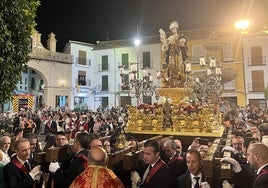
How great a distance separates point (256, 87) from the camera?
1037 inches

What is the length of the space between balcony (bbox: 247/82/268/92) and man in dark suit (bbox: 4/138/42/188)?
27031 mm

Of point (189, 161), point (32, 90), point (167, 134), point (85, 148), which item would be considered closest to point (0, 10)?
point (85, 148)

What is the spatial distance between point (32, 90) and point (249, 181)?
121 feet

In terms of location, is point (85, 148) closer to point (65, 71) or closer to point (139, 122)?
point (139, 122)

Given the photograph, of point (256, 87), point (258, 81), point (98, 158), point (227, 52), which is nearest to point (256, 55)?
point (258, 81)

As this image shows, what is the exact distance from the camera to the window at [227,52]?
27812 millimetres

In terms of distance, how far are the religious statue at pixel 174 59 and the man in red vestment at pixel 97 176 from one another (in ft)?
24.2

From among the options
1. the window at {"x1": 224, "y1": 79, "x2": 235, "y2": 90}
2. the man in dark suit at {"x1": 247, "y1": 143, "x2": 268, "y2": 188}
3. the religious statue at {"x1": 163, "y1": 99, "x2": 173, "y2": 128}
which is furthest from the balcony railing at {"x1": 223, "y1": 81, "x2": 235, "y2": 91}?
the man in dark suit at {"x1": 247, "y1": 143, "x2": 268, "y2": 188}

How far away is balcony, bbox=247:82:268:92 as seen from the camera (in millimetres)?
26000

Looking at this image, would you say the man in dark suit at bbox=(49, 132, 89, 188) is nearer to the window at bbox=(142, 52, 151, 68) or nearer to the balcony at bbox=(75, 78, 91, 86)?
the window at bbox=(142, 52, 151, 68)

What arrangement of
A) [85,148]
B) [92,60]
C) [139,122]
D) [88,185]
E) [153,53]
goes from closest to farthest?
[88,185] → [85,148] → [139,122] → [153,53] → [92,60]

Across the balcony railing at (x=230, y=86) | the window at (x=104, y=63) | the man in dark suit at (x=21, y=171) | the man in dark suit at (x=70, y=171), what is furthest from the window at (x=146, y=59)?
the man in dark suit at (x=21, y=171)

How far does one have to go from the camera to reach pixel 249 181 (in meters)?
3.13

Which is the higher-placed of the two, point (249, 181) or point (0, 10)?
point (0, 10)
